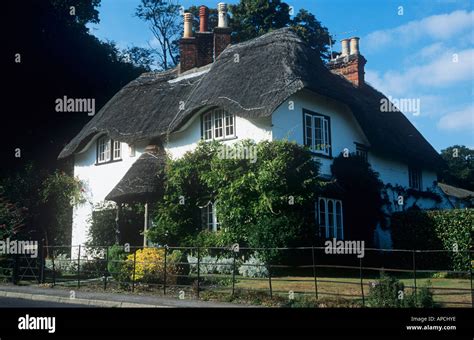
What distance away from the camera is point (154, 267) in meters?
13.6

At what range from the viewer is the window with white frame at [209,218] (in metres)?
17.9

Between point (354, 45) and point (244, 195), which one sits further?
point (354, 45)

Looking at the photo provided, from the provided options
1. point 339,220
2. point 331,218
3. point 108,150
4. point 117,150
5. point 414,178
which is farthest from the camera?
point 414,178

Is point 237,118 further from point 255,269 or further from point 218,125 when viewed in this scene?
point 255,269

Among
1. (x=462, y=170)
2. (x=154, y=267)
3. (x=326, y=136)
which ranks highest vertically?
(x=462, y=170)

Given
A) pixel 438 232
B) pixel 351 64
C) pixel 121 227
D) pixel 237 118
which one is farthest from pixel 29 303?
pixel 351 64

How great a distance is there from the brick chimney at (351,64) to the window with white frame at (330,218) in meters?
9.30

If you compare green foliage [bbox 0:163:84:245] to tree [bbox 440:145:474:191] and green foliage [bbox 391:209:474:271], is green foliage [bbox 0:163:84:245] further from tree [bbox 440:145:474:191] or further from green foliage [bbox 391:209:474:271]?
tree [bbox 440:145:474:191]

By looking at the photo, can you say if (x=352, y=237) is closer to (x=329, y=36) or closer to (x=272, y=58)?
(x=272, y=58)

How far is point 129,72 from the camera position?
3212 centimetres

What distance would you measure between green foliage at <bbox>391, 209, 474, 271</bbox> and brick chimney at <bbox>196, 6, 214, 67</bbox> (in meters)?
10.9

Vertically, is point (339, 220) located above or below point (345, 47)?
below

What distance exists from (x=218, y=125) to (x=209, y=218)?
10.6 ft

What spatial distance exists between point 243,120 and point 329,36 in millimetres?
21409
